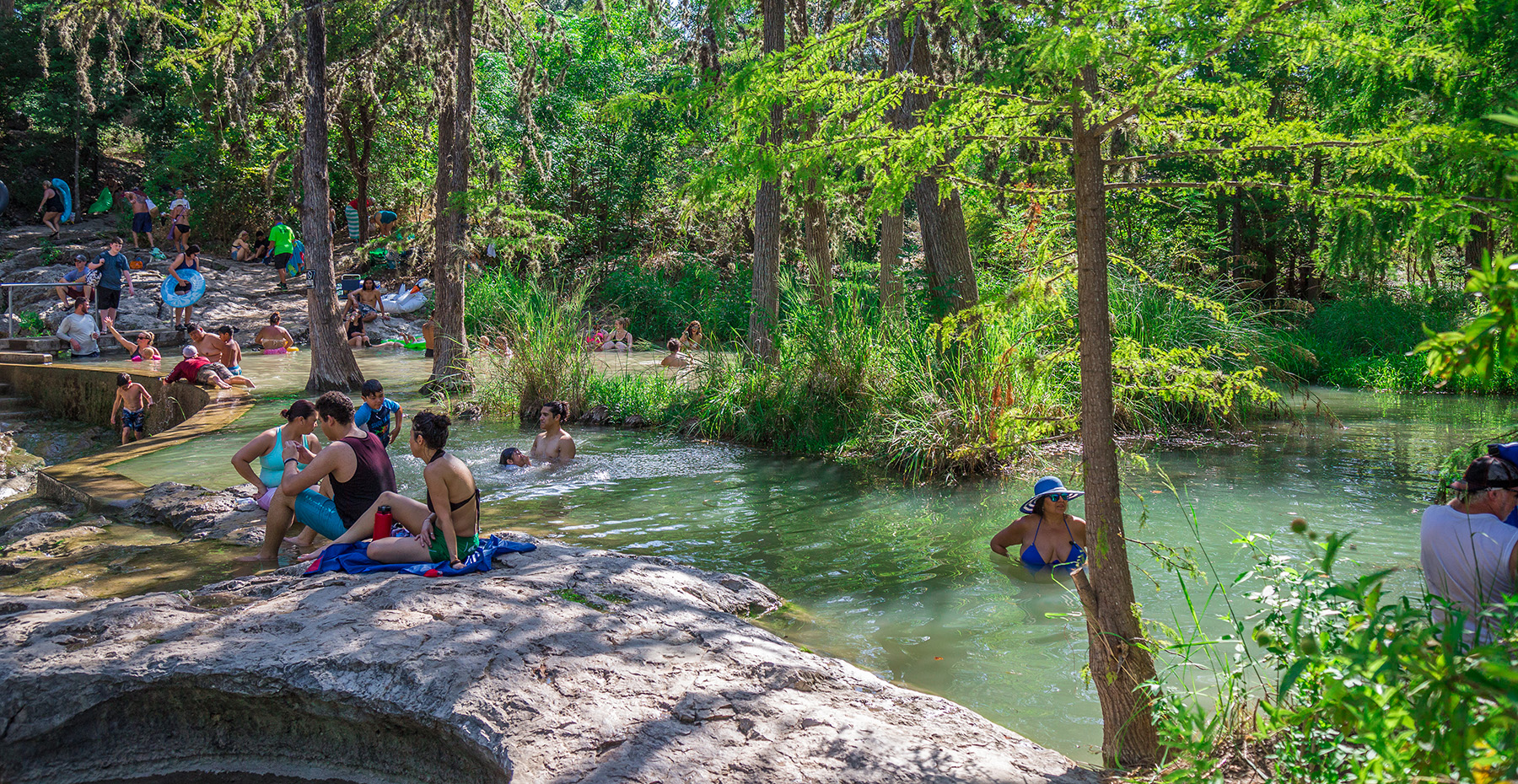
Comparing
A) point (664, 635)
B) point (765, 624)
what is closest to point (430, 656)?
point (664, 635)

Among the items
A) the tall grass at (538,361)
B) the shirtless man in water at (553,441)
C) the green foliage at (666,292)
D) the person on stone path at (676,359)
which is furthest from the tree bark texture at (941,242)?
the green foliage at (666,292)

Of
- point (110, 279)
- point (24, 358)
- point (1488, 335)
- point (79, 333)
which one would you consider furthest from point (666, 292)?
point (1488, 335)

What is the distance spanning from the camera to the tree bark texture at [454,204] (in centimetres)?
1556

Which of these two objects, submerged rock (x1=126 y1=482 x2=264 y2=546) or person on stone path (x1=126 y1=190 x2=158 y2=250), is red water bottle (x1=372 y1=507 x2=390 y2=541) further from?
person on stone path (x1=126 y1=190 x2=158 y2=250)

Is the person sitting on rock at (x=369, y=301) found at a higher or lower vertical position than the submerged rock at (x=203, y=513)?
higher

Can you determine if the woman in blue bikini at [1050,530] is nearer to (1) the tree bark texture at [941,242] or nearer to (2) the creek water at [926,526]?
(2) the creek water at [926,526]

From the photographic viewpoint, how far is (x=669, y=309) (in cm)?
2631

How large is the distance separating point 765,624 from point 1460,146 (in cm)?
443

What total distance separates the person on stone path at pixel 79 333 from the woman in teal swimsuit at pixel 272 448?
1339cm

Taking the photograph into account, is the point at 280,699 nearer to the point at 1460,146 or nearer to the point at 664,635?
the point at 664,635

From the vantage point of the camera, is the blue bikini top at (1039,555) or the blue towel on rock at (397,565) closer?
the blue towel on rock at (397,565)

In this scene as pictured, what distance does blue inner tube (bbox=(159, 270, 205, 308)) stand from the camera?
21359 mm

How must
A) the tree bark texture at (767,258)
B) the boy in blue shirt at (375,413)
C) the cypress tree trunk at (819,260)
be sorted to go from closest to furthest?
the boy in blue shirt at (375,413) → the cypress tree trunk at (819,260) → the tree bark texture at (767,258)

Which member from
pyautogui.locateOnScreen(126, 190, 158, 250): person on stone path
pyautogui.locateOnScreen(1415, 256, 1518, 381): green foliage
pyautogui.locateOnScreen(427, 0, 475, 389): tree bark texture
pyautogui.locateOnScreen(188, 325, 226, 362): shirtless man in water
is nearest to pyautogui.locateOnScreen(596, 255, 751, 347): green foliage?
pyautogui.locateOnScreen(427, 0, 475, 389): tree bark texture
